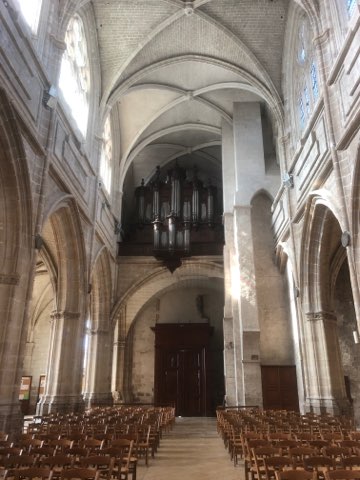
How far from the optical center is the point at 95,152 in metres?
15.8

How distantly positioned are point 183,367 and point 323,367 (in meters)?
12.8

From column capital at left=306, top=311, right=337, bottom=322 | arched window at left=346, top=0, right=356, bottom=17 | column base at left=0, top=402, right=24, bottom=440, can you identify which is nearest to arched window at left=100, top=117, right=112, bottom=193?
column capital at left=306, top=311, right=337, bottom=322

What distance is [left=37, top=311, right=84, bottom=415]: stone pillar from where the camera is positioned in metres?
12.6

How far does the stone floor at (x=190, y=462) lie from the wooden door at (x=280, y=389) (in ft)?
14.6

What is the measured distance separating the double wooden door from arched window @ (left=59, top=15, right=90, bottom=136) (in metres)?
13.1

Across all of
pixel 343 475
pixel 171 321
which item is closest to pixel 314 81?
pixel 343 475

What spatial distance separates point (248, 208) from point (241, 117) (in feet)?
15.7

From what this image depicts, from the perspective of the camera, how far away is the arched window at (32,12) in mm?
10594

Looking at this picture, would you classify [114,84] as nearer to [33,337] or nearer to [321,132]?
[321,132]

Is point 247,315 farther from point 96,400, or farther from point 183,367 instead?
point 183,367

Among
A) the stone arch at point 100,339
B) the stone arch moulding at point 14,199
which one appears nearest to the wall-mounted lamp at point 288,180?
the stone arch at point 100,339

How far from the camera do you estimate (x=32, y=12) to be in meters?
10.9

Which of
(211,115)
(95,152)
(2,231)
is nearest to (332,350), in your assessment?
(2,231)

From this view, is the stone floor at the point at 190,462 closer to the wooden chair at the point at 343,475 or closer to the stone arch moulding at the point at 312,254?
the wooden chair at the point at 343,475
